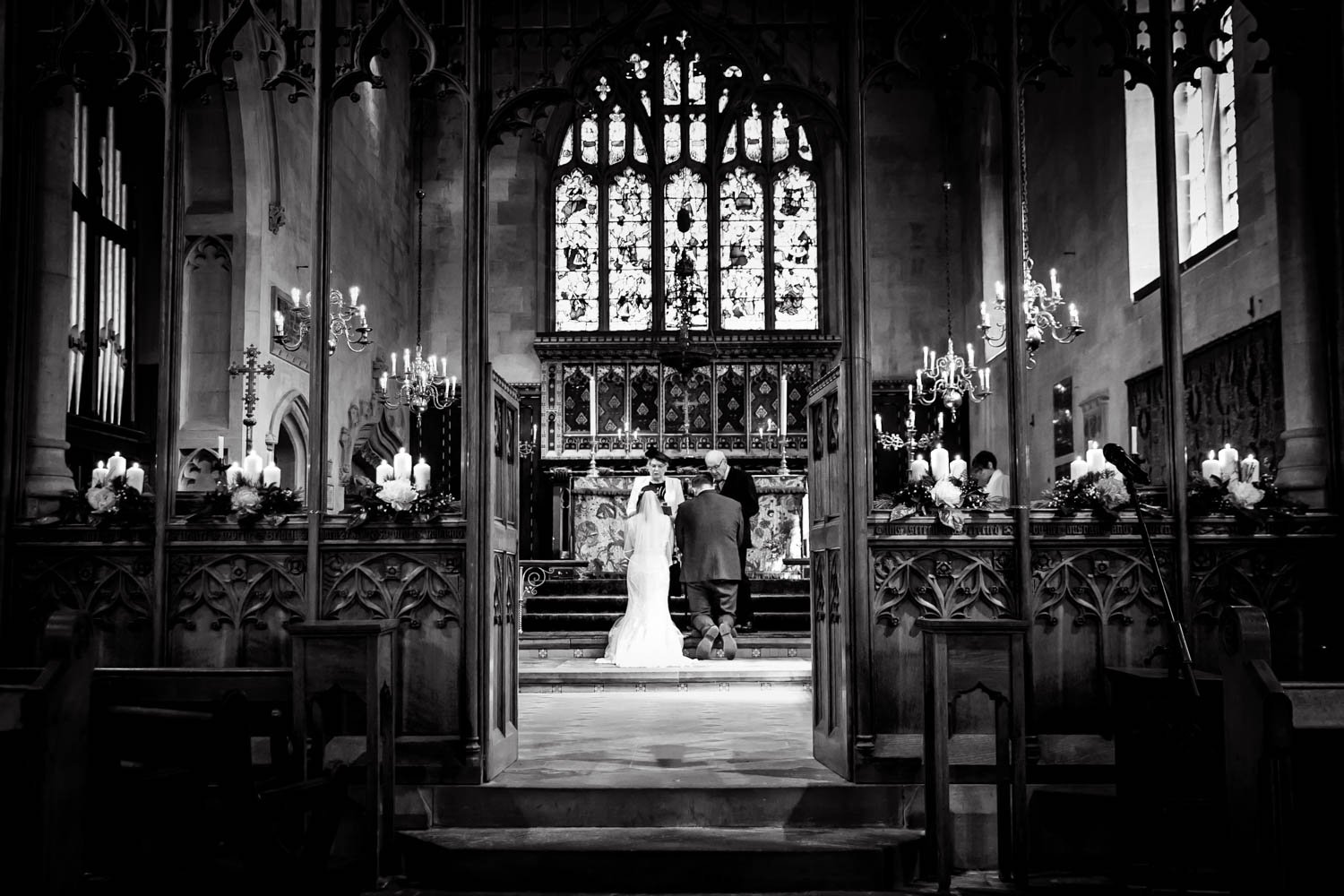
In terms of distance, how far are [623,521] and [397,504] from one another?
10.7 m

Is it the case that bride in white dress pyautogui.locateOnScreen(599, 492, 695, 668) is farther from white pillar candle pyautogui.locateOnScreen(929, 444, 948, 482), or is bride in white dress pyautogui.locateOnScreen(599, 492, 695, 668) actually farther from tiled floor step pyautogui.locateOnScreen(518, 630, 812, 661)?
white pillar candle pyautogui.locateOnScreen(929, 444, 948, 482)

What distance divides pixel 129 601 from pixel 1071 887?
179 inches

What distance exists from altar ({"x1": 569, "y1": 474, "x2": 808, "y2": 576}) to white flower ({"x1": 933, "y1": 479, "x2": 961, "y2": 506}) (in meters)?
10.5

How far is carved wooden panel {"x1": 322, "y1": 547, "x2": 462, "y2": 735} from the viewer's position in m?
5.86

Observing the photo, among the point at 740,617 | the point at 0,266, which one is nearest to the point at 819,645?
the point at 0,266

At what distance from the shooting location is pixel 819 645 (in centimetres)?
641

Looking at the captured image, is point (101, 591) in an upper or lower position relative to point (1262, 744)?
upper

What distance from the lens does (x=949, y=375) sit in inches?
586

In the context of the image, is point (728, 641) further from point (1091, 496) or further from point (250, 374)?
point (1091, 496)

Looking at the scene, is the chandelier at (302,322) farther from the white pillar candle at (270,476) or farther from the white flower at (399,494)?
the white flower at (399,494)

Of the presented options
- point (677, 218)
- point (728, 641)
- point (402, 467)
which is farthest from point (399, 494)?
point (677, 218)

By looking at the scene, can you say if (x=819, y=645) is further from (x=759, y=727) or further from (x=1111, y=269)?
(x=1111, y=269)

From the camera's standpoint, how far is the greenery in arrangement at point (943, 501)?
582cm

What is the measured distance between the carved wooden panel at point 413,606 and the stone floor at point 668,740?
0.56 m
